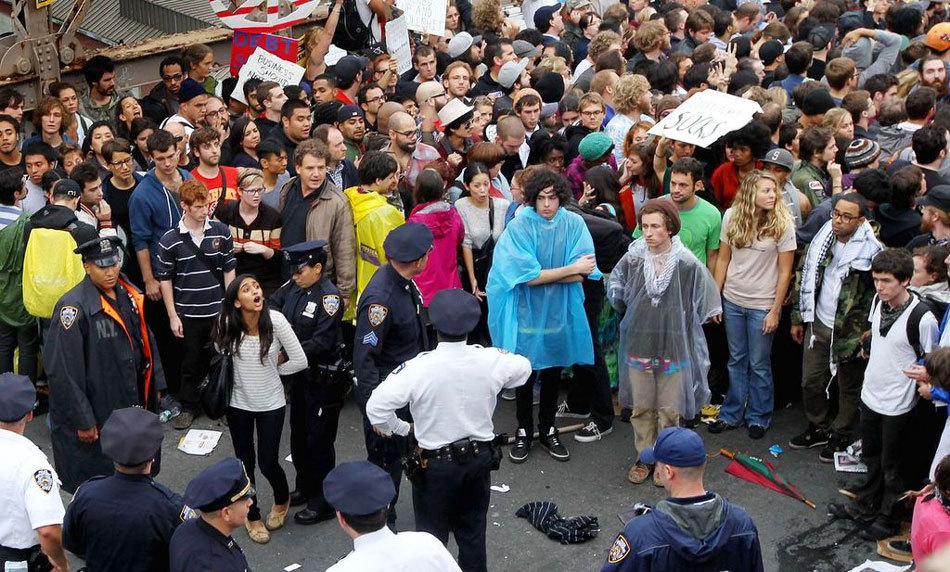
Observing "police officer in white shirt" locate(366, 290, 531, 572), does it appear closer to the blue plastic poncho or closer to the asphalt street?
the asphalt street

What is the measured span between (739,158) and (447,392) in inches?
149

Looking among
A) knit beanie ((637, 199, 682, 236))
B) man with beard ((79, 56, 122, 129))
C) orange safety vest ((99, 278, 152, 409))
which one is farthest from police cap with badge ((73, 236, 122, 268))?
man with beard ((79, 56, 122, 129))

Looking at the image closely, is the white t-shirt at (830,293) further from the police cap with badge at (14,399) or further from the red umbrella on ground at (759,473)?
the police cap with badge at (14,399)

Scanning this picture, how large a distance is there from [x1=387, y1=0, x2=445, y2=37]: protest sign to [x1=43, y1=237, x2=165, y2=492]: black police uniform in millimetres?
6077

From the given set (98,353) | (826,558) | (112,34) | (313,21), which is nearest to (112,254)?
(98,353)

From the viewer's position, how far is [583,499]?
285 inches

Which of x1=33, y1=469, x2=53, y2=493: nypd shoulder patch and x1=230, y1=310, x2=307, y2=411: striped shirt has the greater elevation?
x1=33, y1=469, x2=53, y2=493: nypd shoulder patch

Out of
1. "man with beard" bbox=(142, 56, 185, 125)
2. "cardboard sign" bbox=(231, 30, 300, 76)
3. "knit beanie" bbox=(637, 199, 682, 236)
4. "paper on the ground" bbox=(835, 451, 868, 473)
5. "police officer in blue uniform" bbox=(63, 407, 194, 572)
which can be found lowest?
"paper on the ground" bbox=(835, 451, 868, 473)

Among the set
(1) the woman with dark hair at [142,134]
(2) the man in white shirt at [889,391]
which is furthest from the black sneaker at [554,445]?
(1) the woman with dark hair at [142,134]

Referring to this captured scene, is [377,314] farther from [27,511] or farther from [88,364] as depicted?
[27,511]

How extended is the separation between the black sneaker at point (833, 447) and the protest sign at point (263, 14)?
6.40 metres

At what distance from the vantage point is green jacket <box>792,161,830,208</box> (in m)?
8.17

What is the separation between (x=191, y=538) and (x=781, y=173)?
5.03m

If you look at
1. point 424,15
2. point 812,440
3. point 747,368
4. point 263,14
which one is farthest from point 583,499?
point 424,15
